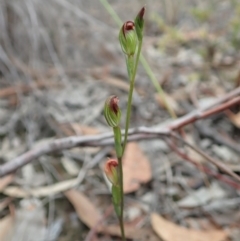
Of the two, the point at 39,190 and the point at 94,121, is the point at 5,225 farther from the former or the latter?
the point at 94,121

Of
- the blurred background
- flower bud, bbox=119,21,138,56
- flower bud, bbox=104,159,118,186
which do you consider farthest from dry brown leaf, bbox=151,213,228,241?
flower bud, bbox=119,21,138,56

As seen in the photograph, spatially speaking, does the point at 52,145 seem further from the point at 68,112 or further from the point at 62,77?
the point at 62,77

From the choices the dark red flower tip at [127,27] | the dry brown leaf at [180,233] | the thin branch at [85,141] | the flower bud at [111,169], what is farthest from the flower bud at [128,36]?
the dry brown leaf at [180,233]

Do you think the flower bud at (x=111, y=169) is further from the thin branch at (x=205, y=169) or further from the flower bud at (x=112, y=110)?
the thin branch at (x=205, y=169)

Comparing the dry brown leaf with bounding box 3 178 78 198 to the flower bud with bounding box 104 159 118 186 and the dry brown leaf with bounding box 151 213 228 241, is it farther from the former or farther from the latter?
the flower bud with bounding box 104 159 118 186

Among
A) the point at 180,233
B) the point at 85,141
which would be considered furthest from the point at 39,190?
the point at 180,233

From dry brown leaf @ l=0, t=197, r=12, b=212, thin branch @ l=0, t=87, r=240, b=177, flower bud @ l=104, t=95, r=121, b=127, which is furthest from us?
dry brown leaf @ l=0, t=197, r=12, b=212
